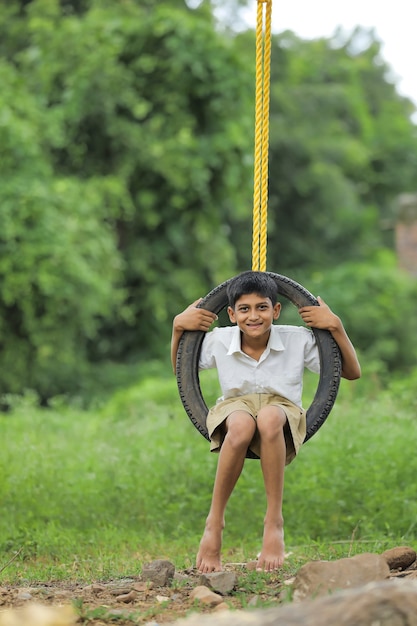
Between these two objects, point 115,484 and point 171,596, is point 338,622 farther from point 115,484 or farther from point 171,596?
point 115,484

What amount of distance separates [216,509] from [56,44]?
12.0 m

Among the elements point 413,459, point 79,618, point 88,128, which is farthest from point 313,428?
point 88,128

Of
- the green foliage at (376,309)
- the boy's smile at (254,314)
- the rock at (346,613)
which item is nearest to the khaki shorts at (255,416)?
the boy's smile at (254,314)

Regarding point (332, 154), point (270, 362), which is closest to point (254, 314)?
point (270, 362)

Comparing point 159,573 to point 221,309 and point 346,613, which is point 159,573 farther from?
point 346,613

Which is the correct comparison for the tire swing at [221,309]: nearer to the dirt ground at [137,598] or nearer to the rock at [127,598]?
the dirt ground at [137,598]

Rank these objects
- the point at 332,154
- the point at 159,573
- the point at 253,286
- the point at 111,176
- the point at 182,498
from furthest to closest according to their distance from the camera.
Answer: the point at 332,154 → the point at 111,176 → the point at 182,498 → the point at 253,286 → the point at 159,573

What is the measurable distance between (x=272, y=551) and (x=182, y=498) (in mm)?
2595

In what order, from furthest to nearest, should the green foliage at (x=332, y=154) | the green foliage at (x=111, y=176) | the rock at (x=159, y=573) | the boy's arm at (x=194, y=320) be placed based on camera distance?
the green foliage at (x=332, y=154) → the green foliage at (x=111, y=176) → the boy's arm at (x=194, y=320) → the rock at (x=159, y=573)

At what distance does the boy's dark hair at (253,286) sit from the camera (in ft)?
14.7

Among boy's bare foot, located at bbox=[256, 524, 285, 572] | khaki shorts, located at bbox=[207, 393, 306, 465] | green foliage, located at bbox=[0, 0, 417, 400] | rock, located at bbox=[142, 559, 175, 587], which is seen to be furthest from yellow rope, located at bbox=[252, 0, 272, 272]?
green foliage, located at bbox=[0, 0, 417, 400]

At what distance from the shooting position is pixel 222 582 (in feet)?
13.0

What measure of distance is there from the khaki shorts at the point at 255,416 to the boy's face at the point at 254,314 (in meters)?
0.27

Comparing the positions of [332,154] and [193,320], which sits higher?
[332,154]
